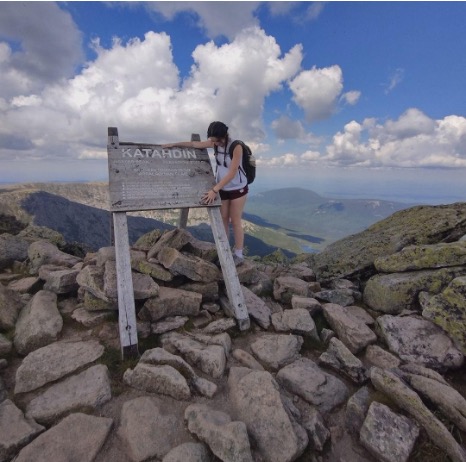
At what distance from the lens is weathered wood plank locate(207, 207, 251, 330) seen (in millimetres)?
8406

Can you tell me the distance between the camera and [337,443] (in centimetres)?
541

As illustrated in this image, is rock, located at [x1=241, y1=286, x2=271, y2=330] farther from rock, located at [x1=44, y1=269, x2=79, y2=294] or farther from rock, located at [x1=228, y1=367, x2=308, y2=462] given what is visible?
rock, located at [x1=44, y1=269, x2=79, y2=294]

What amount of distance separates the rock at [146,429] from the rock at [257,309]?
152 inches

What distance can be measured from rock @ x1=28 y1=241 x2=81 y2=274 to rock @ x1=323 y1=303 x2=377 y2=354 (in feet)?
32.7

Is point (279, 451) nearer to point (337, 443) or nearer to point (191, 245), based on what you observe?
point (337, 443)

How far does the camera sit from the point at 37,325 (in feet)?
24.1

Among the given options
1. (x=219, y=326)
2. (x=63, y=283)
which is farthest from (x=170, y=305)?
(x=63, y=283)

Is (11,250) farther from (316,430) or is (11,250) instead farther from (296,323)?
(316,430)

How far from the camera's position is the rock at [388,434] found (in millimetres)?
5014

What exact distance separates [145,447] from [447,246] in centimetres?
1049

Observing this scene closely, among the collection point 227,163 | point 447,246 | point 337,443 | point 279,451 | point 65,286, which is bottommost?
point 337,443

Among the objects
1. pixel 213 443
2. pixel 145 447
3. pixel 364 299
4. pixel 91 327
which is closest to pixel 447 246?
pixel 364 299

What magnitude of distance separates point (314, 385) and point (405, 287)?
5.08m

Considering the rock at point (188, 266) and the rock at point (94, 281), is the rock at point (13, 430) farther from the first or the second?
the rock at point (188, 266)
